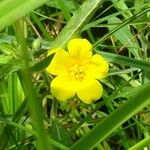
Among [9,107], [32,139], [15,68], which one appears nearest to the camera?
[15,68]

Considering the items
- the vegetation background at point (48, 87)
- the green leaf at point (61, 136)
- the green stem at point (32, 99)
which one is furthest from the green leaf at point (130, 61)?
the green stem at point (32, 99)

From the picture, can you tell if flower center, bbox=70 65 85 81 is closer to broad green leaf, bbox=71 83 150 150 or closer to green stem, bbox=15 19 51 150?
broad green leaf, bbox=71 83 150 150

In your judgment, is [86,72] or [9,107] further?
[9,107]

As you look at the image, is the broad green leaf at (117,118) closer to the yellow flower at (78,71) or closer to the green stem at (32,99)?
the green stem at (32,99)

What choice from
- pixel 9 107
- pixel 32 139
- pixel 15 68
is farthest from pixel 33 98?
pixel 9 107

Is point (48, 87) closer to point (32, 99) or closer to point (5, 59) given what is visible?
point (5, 59)

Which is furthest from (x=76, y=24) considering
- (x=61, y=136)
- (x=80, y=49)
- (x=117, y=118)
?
(x=117, y=118)

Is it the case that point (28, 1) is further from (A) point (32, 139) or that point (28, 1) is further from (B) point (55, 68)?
(A) point (32, 139)
